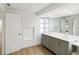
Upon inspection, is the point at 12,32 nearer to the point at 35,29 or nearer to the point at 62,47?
the point at 35,29

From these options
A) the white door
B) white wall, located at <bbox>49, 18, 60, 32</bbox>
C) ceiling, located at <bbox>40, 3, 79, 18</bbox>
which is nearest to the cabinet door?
ceiling, located at <bbox>40, 3, 79, 18</bbox>

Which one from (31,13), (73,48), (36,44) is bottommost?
(36,44)

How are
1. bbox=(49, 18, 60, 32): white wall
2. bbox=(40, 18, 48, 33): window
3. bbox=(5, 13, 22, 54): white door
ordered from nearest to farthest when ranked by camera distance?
bbox=(5, 13, 22, 54): white door → bbox=(40, 18, 48, 33): window → bbox=(49, 18, 60, 32): white wall

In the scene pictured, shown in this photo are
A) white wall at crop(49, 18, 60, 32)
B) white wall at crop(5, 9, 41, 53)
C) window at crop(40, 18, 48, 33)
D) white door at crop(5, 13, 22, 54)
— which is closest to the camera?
white door at crop(5, 13, 22, 54)

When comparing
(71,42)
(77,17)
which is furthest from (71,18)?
(71,42)

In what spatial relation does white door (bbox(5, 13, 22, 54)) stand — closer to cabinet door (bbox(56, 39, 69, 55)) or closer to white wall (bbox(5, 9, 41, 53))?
white wall (bbox(5, 9, 41, 53))

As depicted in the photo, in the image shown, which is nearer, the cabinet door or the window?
the cabinet door

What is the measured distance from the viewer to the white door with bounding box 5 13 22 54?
Result: 3633 mm

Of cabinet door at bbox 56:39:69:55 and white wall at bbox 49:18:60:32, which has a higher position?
white wall at bbox 49:18:60:32

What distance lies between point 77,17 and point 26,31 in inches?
118

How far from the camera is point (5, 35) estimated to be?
141 inches

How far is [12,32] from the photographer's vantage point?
12.5 feet

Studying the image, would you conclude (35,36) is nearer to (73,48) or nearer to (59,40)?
(59,40)

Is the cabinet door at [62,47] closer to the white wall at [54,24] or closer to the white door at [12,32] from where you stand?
the white door at [12,32]
